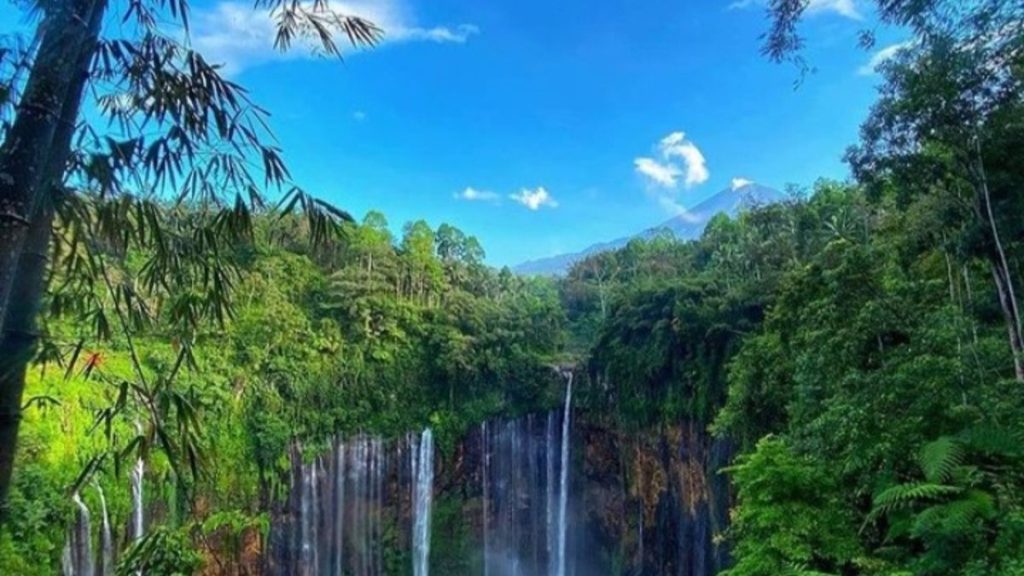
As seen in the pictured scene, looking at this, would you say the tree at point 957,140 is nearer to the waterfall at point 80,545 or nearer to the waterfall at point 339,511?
the waterfall at point 339,511

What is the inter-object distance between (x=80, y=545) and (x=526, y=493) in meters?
10.7

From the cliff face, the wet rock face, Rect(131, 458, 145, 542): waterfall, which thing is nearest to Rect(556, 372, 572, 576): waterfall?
the cliff face

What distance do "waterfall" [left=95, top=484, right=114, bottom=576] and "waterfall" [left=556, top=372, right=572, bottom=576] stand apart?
10.8 m

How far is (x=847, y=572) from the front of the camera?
221 inches

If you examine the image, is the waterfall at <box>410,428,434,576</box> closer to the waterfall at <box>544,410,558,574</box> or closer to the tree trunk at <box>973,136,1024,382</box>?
the waterfall at <box>544,410,558,574</box>

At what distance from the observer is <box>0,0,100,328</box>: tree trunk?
146cm

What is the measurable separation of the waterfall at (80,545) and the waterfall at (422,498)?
25.2ft

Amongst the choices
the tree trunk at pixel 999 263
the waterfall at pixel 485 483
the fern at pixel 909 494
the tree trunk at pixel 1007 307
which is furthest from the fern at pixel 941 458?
the waterfall at pixel 485 483

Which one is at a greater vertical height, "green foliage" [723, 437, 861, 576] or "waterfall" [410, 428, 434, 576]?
"green foliage" [723, 437, 861, 576]

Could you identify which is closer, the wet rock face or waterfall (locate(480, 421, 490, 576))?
the wet rock face

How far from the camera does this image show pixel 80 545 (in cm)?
Answer: 1338

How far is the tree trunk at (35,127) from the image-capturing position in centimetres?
146

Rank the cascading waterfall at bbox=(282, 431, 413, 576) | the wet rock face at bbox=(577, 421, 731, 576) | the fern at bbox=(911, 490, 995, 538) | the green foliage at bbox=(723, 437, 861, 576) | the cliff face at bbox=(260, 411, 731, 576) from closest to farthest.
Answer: the fern at bbox=(911, 490, 995, 538) < the green foliage at bbox=(723, 437, 861, 576) < the wet rock face at bbox=(577, 421, 731, 576) < the cliff face at bbox=(260, 411, 731, 576) < the cascading waterfall at bbox=(282, 431, 413, 576)

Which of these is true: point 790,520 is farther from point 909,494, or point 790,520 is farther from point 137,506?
point 137,506
